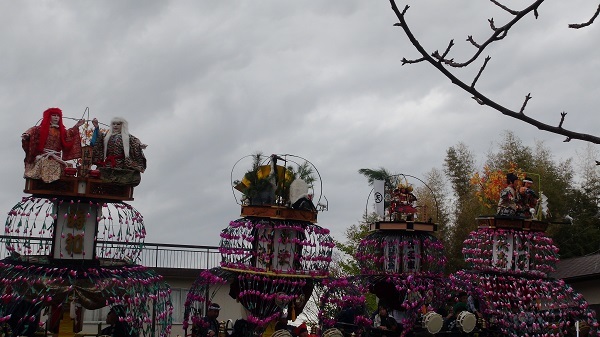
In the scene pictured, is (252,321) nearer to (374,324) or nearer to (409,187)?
(374,324)

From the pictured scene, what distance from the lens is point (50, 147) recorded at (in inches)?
610

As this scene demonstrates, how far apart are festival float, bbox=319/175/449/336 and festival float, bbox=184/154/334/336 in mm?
808

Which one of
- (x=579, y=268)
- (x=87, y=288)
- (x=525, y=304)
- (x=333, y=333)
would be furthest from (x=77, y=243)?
(x=579, y=268)

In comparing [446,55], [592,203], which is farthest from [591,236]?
[446,55]

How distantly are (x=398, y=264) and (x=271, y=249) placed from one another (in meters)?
3.81

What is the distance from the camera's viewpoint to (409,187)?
20.2m

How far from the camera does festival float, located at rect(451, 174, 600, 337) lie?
17109 mm

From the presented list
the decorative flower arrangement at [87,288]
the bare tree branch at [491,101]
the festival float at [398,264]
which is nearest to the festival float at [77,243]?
the decorative flower arrangement at [87,288]

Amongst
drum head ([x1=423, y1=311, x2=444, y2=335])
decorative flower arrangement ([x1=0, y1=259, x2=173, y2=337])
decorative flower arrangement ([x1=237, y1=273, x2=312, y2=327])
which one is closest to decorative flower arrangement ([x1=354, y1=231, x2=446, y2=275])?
decorative flower arrangement ([x1=237, y1=273, x2=312, y2=327])

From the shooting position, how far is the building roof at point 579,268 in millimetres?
22894

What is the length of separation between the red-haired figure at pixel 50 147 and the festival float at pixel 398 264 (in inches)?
250

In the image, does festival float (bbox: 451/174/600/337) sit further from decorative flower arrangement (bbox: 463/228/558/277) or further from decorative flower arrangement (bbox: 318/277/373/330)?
decorative flower arrangement (bbox: 318/277/373/330)

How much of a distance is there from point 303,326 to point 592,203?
800 inches

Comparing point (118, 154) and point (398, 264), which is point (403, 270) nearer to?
point (398, 264)
